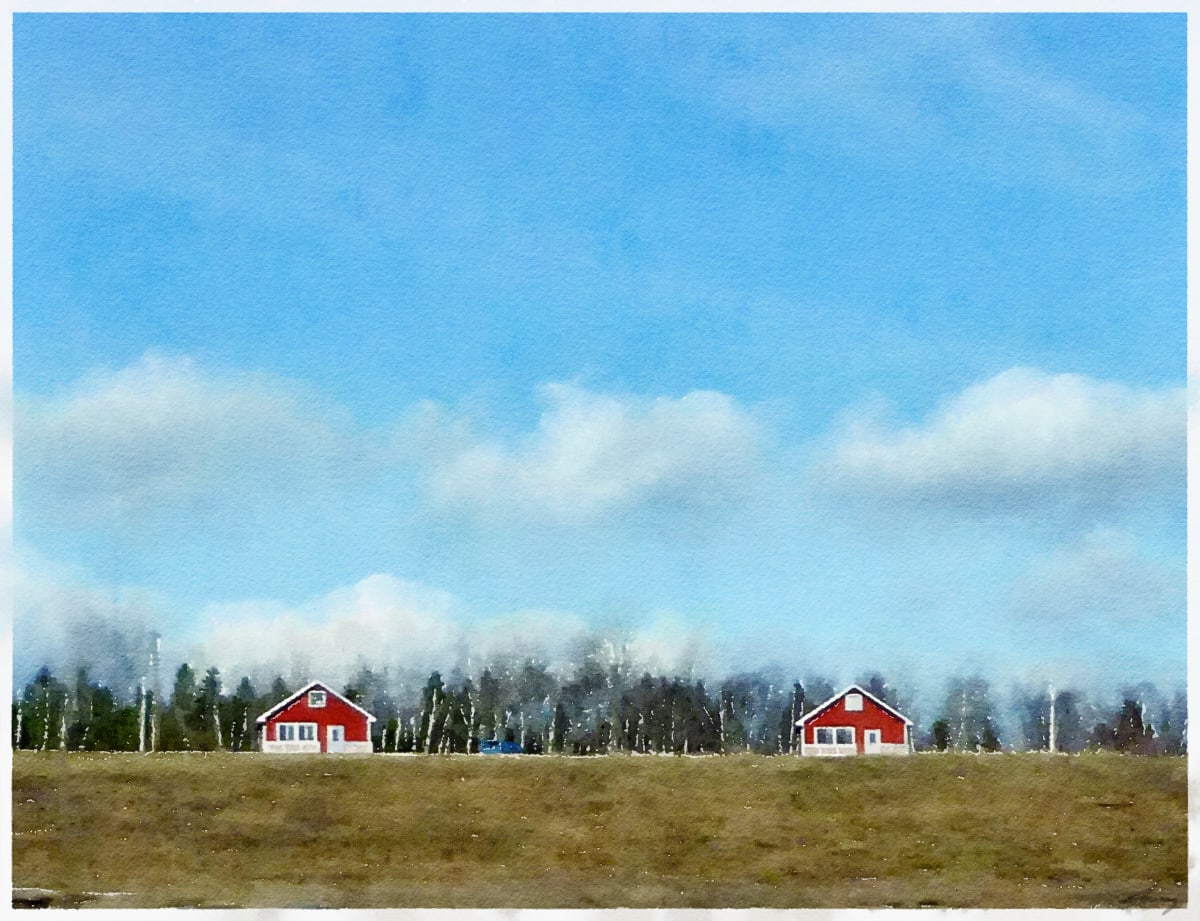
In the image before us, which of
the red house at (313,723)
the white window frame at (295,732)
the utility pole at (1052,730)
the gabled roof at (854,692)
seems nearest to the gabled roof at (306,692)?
the red house at (313,723)

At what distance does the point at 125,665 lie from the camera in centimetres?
981

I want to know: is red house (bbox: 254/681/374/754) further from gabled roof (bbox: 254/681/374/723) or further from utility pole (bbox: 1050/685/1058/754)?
utility pole (bbox: 1050/685/1058/754)

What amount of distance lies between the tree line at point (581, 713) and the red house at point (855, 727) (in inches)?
3.0

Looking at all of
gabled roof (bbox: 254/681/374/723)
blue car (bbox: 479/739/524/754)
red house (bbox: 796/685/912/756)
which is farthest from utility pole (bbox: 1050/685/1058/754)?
gabled roof (bbox: 254/681/374/723)

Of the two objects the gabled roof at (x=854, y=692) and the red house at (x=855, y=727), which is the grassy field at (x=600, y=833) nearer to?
the red house at (x=855, y=727)

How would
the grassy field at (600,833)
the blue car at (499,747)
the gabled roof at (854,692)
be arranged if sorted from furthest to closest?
the blue car at (499,747) → the gabled roof at (854,692) → the grassy field at (600,833)

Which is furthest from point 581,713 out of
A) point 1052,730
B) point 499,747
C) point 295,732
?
point 1052,730

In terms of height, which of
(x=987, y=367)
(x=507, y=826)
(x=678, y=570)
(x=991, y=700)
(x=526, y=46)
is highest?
(x=526, y=46)

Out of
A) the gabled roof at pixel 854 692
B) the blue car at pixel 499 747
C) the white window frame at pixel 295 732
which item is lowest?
the blue car at pixel 499 747

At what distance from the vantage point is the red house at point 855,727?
9797 millimetres

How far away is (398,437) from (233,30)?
3.16 metres

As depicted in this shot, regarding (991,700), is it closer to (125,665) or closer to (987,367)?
(987,367)

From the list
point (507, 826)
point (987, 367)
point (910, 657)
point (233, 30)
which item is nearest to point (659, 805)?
point (507, 826)

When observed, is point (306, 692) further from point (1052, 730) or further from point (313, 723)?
point (1052, 730)
